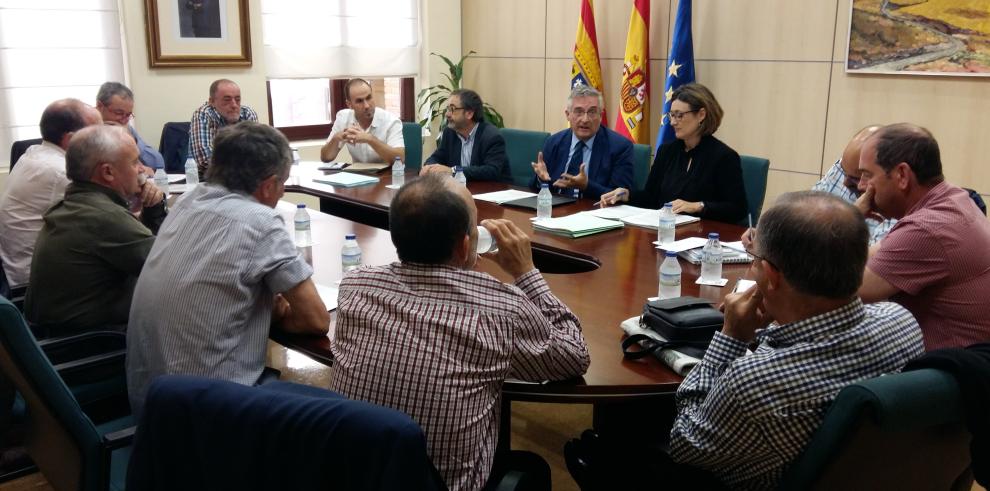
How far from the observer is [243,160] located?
2166 millimetres

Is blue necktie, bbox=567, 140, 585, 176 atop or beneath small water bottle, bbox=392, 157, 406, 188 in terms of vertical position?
atop

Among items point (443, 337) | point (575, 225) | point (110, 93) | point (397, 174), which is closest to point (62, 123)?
point (110, 93)

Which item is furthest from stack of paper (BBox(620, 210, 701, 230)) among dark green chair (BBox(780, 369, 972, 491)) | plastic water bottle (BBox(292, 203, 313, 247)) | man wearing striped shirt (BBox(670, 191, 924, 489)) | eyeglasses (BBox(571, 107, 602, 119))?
dark green chair (BBox(780, 369, 972, 491))

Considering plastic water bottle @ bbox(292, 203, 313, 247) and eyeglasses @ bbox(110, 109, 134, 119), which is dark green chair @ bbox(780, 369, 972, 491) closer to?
plastic water bottle @ bbox(292, 203, 313, 247)

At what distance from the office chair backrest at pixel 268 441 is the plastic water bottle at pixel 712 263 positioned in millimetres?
1547

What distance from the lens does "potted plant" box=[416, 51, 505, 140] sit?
6874 millimetres

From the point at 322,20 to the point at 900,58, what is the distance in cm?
411

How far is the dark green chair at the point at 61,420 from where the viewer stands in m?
1.69

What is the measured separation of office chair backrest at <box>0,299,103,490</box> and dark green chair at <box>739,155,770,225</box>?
3.00 metres

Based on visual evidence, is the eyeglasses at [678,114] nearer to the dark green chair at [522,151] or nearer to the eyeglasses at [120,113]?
the dark green chair at [522,151]

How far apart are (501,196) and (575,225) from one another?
32.3 inches

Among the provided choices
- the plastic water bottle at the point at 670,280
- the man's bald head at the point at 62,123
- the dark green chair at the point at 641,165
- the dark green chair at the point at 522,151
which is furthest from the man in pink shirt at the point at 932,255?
the man's bald head at the point at 62,123

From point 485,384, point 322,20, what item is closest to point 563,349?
point 485,384

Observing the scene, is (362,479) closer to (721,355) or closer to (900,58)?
(721,355)
